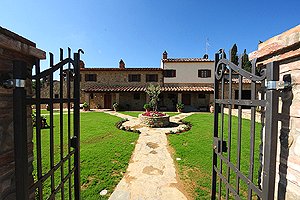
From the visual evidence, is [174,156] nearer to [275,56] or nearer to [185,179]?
[185,179]

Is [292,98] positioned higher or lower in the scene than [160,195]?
higher

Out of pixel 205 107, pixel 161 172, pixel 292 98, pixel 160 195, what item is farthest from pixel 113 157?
pixel 205 107

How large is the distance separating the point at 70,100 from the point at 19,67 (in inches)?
42.2

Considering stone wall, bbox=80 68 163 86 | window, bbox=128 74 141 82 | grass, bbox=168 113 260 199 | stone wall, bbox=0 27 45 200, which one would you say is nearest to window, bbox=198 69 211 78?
stone wall, bbox=80 68 163 86

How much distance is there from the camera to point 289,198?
1.49m

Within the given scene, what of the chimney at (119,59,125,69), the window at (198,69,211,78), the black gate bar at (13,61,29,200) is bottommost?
the black gate bar at (13,61,29,200)

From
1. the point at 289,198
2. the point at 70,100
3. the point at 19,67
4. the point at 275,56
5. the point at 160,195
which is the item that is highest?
the point at 275,56

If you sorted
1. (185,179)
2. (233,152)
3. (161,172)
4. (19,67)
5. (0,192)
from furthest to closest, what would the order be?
(233,152) < (161,172) < (185,179) < (0,192) < (19,67)

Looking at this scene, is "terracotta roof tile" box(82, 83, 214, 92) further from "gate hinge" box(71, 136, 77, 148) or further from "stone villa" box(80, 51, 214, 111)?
"gate hinge" box(71, 136, 77, 148)

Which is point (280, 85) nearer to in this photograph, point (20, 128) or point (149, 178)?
point (20, 128)

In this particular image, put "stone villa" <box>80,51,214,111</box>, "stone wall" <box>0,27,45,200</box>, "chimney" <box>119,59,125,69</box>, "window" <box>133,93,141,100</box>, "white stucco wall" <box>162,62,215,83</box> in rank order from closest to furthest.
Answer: "stone wall" <box>0,27,45,200</box> < "stone villa" <box>80,51,214,111</box> < "window" <box>133,93,141,100</box> < "white stucco wall" <box>162,62,215,83</box> < "chimney" <box>119,59,125,69</box>

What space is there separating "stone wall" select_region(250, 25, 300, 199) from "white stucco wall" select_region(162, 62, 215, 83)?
20.7 metres

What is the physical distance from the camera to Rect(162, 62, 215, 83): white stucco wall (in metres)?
22.0

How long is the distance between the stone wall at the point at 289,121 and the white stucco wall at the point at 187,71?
2074cm
